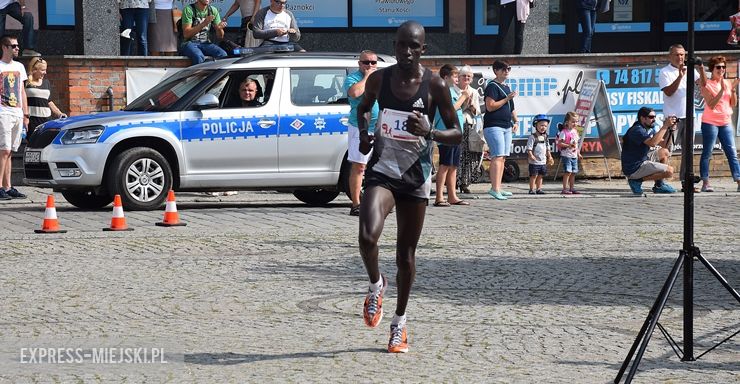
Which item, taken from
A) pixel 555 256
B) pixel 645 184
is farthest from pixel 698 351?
pixel 645 184

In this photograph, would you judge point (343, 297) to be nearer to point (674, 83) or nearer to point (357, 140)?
point (357, 140)

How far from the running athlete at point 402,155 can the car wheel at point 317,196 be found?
30.7ft

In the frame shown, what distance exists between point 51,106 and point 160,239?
19.4 feet

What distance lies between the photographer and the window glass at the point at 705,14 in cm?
2559

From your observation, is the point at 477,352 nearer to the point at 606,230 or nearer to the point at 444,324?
the point at 444,324

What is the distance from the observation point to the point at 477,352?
762 centimetres

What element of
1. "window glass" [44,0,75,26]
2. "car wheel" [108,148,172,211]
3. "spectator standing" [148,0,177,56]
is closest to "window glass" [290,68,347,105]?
"car wheel" [108,148,172,211]

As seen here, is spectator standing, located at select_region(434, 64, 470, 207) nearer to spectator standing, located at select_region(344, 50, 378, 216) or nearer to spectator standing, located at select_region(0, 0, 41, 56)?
spectator standing, located at select_region(344, 50, 378, 216)

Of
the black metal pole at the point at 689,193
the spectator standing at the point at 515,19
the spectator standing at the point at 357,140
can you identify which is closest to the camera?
the black metal pole at the point at 689,193

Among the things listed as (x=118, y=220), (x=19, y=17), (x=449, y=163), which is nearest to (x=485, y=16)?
(x=19, y=17)

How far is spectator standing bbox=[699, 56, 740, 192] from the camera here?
1897 cm

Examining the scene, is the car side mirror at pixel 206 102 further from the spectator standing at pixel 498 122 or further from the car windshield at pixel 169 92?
the spectator standing at pixel 498 122

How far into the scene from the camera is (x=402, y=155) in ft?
25.8

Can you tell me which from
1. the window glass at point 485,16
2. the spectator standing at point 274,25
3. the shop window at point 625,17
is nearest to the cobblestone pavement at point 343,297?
the spectator standing at point 274,25
